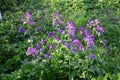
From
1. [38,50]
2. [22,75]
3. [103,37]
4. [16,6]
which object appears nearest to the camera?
[22,75]

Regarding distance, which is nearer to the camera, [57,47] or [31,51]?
[31,51]

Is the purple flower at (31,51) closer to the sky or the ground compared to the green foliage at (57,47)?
closer to the sky

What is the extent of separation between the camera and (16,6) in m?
7.00

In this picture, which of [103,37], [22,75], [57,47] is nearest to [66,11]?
[103,37]

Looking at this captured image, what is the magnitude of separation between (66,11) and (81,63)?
2910 mm

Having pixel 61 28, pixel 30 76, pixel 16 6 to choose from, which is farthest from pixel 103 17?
pixel 30 76

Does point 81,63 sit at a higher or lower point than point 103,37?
higher

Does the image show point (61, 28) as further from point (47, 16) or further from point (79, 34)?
point (47, 16)

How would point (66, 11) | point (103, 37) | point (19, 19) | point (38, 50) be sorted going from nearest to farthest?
point (38, 50), point (103, 37), point (19, 19), point (66, 11)

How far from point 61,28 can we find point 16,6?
7.89 ft

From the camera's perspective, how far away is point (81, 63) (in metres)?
3.79

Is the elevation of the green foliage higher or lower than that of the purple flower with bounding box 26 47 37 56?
lower

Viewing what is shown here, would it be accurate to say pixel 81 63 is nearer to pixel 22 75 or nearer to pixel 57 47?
pixel 57 47

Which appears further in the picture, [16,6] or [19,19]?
[16,6]
